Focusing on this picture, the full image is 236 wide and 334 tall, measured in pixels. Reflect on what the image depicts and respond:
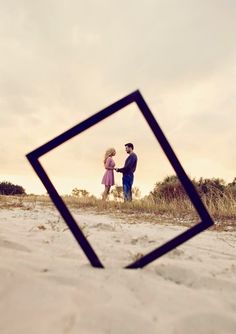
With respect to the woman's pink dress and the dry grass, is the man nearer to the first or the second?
the woman's pink dress

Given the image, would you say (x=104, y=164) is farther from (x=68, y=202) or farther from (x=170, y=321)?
(x=170, y=321)

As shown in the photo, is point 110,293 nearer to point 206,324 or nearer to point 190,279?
point 206,324

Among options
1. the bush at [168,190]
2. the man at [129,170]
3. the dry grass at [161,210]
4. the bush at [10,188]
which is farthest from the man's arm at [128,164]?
the bush at [10,188]

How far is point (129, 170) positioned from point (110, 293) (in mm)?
9481

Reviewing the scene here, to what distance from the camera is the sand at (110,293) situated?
1.64 metres

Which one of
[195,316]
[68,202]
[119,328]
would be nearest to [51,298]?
[119,328]

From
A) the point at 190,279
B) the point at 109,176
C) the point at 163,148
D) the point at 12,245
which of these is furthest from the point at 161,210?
the point at 163,148

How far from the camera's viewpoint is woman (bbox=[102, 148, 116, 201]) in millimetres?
11695

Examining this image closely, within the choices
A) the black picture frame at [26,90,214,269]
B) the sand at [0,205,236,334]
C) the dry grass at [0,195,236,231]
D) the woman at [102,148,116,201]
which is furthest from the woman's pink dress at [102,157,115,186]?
the black picture frame at [26,90,214,269]

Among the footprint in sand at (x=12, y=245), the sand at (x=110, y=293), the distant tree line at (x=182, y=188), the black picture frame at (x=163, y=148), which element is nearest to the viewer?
the sand at (x=110, y=293)

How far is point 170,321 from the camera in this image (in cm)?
172

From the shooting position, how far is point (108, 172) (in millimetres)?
11773

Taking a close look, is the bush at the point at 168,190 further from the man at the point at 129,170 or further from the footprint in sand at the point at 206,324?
the footprint in sand at the point at 206,324

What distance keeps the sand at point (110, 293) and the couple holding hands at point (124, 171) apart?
27.2 ft
